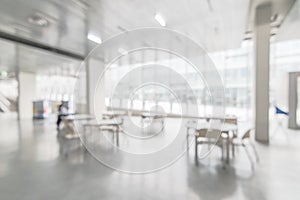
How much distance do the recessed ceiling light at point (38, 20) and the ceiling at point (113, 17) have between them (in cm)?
5

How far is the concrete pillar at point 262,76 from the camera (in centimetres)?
432

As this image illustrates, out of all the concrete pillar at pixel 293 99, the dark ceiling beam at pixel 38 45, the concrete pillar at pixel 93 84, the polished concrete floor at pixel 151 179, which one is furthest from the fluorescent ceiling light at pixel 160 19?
the concrete pillar at pixel 293 99

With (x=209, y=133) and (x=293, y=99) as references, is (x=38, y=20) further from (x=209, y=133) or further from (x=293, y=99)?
(x=293, y=99)

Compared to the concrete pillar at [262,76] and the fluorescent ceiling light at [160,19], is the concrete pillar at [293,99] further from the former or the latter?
the fluorescent ceiling light at [160,19]

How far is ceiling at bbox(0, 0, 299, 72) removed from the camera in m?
3.39

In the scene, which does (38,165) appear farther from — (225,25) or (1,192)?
(225,25)

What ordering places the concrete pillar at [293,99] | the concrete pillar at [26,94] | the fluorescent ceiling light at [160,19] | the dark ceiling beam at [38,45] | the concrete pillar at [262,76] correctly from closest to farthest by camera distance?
the fluorescent ceiling light at [160,19] → the concrete pillar at [262,76] → the dark ceiling beam at [38,45] → the concrete pillar at [293,99] → the concrete pillar at [26,94]

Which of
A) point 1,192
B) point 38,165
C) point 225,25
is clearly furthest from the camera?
point 225,25

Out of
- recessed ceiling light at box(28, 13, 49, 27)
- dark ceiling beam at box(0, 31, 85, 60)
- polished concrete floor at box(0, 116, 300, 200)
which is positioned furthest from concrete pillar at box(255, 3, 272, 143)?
dark ceiling beam at box(0, 31, 85, 60)

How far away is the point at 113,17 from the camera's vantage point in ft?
12.9

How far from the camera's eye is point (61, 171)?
2754 millimetres

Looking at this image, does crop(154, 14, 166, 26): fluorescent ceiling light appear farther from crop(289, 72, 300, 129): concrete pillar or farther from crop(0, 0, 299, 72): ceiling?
crop(289, 72, 300, 129): concrete pillar

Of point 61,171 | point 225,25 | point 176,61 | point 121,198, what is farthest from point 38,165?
point 225,25

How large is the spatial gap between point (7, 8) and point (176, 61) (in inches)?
189
